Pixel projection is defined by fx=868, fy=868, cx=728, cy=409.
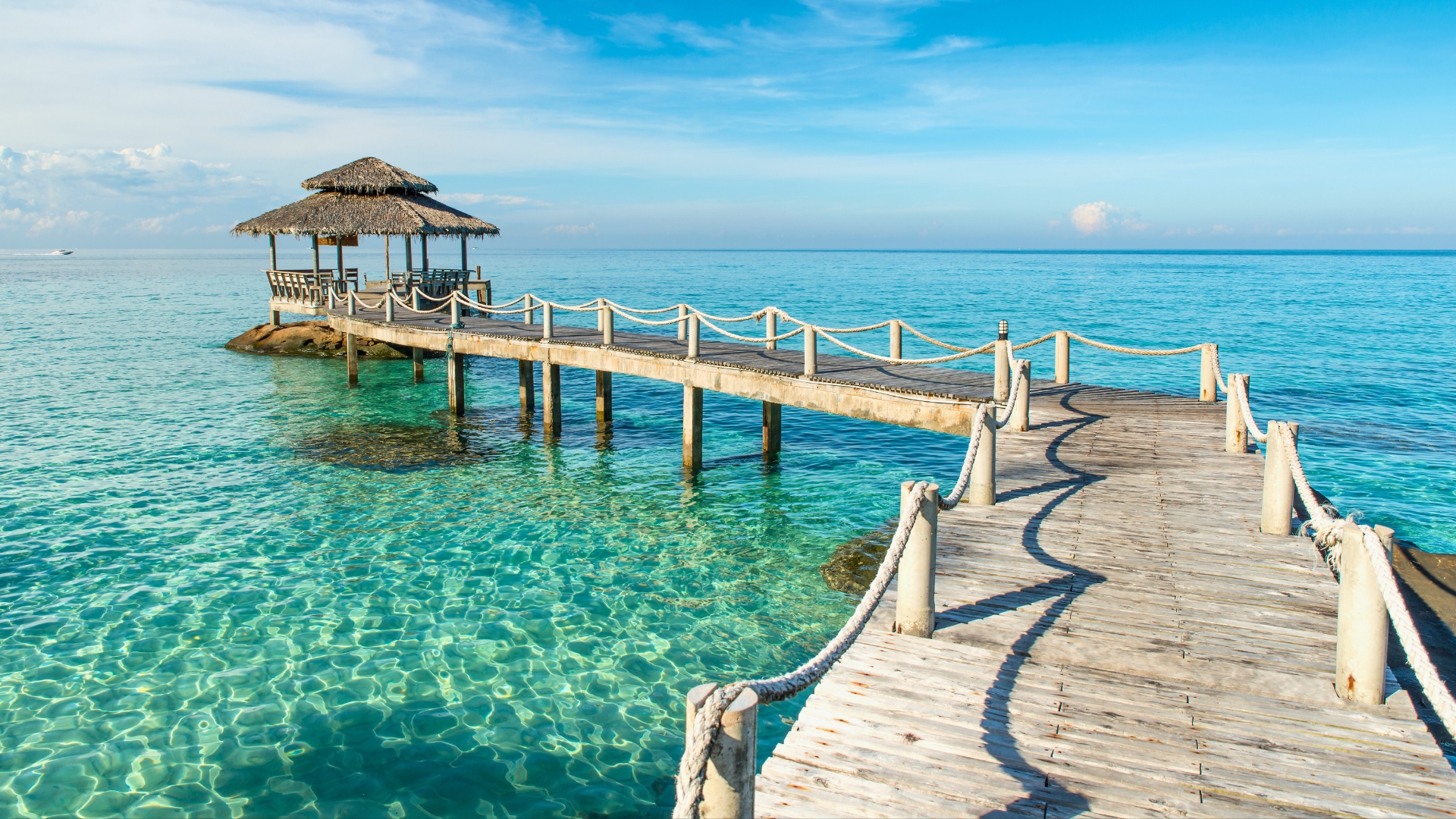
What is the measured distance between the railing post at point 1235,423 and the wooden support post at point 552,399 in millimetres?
11898

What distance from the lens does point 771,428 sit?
52.5 feet

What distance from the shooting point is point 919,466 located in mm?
15617

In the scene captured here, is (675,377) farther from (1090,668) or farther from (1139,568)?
(1090,668)

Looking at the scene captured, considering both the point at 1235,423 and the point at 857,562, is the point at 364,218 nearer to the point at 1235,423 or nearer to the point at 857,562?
the point at 857,562

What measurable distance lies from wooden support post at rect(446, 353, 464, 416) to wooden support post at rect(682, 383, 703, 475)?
6.87m

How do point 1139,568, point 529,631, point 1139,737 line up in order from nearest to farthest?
point 1139,737 < point 1139,568 < point 529,631

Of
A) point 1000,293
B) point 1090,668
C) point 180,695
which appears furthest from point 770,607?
point 1000,293

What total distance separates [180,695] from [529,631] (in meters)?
2.94

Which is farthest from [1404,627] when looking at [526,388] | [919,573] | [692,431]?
[526,388]

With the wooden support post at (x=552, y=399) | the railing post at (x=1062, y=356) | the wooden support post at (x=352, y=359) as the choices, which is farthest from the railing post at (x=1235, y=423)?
the wooden support post at (x=352, y=359)

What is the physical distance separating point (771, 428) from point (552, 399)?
483 centimetres

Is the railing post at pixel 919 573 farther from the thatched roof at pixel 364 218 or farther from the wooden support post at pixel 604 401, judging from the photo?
the thatched roof at pixel 364 218

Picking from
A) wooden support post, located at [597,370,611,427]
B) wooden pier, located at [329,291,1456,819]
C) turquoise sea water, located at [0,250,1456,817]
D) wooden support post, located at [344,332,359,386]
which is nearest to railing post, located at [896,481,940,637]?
wooden pier, located at [329,291,1456,819]

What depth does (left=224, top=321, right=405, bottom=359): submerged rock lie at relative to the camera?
28.2 metres
